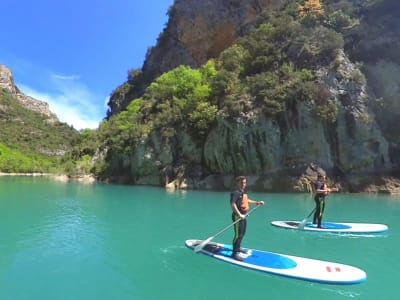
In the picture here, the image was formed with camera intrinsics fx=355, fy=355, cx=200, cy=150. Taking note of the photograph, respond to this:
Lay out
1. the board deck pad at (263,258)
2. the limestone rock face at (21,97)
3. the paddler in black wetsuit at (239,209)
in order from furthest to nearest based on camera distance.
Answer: the limestone rock face at (21,97) → the paddler in black wetsuit at (239,209) → the board deck pad at (263,258)

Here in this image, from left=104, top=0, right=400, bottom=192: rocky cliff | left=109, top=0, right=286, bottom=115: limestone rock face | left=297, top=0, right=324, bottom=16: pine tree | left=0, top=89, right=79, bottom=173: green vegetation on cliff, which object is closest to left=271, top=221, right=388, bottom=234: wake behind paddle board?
left=104, top=0, right=400, bottom=192: rocky cliff

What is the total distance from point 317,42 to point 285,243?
3159cm

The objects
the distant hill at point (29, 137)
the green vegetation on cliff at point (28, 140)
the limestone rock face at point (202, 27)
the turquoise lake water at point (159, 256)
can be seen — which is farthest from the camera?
the distant hill at point (29, 137)

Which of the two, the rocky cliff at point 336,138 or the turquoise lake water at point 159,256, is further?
the rocky cliff at point 336,138

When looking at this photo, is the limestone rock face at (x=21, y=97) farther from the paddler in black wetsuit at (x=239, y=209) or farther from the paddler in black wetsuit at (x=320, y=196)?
the paddler in black wetsuit at (x=239, y=209)

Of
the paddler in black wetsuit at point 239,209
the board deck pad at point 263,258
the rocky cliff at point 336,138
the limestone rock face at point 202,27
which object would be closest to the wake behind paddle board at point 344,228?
the board deck pad at point 263,258

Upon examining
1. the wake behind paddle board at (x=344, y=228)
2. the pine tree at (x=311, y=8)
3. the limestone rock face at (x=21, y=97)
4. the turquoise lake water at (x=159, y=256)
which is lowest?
the turquoise lake water at (x=159, y=256)

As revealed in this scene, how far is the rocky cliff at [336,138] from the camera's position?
113 ft

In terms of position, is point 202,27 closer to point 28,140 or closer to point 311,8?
point 311,8

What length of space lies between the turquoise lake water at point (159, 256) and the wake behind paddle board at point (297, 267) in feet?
0.54

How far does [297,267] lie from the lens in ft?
30.0

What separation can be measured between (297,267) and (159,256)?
4.16m

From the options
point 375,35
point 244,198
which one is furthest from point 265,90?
point 244,198

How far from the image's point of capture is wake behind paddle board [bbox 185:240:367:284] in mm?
8359
